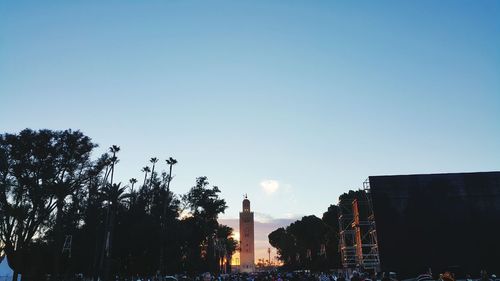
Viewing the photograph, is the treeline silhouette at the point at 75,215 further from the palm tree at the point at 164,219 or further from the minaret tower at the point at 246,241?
the minaret tower at the point at 246,241

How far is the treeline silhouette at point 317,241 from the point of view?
78.9 meters

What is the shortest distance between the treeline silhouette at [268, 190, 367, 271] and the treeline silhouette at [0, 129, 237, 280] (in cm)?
3184

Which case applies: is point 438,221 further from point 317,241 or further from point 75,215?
point 317,241

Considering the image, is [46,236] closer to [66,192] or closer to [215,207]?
→ [66,192]

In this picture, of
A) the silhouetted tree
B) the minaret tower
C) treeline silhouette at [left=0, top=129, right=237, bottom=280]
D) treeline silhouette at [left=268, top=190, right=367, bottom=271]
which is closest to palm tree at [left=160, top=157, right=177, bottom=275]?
treeline silhouette at [left=0, top=129, right=237, bottom=280]

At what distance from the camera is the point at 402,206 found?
123ft

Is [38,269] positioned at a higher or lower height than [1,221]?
lower

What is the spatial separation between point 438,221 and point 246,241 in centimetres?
13631

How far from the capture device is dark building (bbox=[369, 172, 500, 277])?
35.8 m

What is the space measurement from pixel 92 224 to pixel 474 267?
3997 centimetres

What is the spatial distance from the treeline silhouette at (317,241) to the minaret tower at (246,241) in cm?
5126

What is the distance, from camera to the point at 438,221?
37.0m

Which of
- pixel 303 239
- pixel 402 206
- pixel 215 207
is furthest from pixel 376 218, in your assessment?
pixel 303 239

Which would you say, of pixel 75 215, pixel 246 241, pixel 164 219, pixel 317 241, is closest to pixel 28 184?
pixel 75 215
